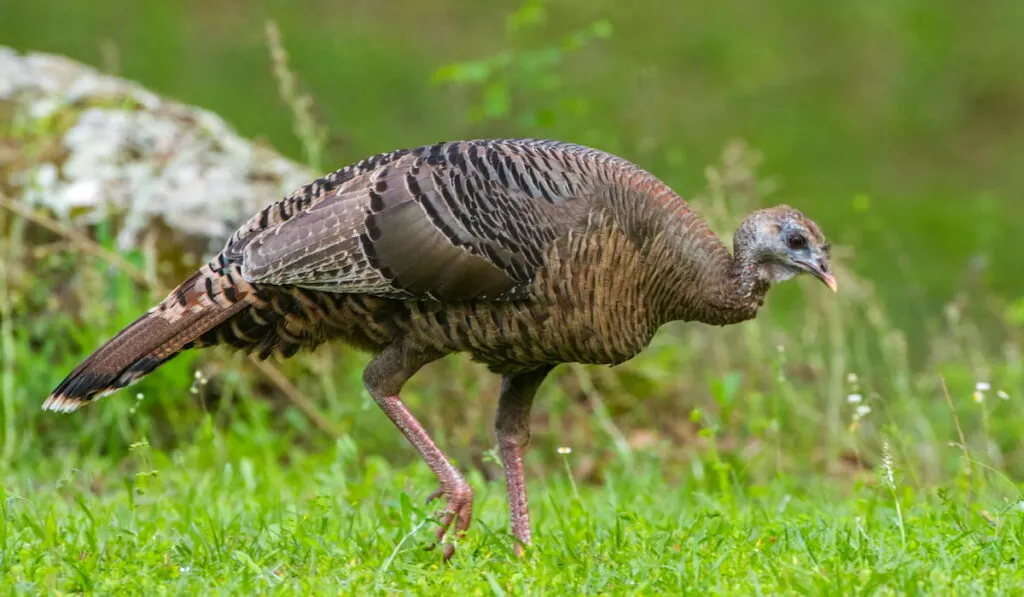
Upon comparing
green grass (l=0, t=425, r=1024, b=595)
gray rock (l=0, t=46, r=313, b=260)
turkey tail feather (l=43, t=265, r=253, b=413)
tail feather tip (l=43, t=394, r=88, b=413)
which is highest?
gray rock (l=0, t=46, r=313, b=260)

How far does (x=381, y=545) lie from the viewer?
195 inches

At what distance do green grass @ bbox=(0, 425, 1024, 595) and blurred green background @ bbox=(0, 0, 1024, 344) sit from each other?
7.01 meters

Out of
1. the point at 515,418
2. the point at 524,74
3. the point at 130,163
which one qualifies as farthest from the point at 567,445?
the point at 130,163

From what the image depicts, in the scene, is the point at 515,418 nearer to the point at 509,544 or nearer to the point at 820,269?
the point at 509,544

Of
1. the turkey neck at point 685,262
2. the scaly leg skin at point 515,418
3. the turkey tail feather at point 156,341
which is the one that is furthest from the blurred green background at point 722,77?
the turkey tail feather at point 156,341

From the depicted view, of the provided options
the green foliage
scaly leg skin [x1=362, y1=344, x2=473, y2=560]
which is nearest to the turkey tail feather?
scaly leg skin [x1=362, y1=344, x2=473, y2=560]

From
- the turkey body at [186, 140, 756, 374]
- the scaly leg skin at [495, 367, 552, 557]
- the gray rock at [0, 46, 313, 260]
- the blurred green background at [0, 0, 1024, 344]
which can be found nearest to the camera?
the turkey body at [186, 140, 756, 374]

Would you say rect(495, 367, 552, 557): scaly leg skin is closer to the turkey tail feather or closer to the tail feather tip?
the turkey tail feather

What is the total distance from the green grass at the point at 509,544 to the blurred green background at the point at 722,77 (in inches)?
276

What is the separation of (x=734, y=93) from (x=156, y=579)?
1255 cm

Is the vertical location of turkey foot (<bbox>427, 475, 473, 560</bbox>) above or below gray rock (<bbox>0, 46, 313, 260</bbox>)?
below

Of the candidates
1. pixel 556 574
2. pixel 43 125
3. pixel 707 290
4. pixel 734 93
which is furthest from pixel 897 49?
pixel 556 574

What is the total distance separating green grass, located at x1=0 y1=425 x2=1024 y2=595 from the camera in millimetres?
4379

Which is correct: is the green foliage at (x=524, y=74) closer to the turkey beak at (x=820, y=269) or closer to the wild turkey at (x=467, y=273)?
the wild turkey at (x=467, y=273)
